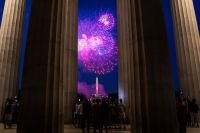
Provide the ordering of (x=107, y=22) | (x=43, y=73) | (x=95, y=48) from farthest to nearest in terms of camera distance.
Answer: (x=95, y=48) → (x=107, y=22) → (x=43, y=73)

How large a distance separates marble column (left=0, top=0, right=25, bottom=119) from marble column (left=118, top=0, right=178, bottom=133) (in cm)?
2112

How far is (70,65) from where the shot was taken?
28422mm

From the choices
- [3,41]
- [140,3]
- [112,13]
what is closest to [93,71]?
[112,13]

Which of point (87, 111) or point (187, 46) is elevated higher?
point (187, 46)

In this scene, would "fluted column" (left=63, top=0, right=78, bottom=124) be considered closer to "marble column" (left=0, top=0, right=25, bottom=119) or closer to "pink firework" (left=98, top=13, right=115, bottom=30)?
"marble column" (left=0, top=0, right=25, bottom=119)

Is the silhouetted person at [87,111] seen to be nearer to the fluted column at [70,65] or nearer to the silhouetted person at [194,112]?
the fluted column at [70,65]

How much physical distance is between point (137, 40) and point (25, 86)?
275 inches

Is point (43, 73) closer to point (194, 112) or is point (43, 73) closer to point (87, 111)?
point (87, 111)

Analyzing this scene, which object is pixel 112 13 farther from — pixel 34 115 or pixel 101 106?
pixel 34 115

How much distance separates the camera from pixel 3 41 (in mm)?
31203

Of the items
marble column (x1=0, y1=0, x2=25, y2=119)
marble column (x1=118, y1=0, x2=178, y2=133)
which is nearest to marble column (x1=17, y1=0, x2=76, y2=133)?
marble column (x1=118, y1=0, x2=178, y2=133)

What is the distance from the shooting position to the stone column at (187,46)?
28.8 meters

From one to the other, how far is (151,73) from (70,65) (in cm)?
1713

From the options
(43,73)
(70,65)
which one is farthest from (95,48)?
(43,73)
